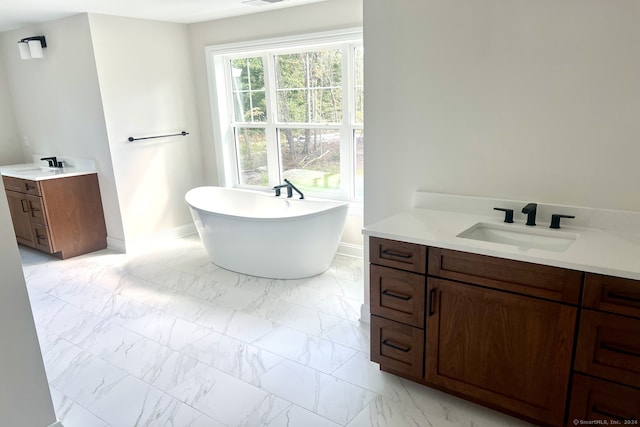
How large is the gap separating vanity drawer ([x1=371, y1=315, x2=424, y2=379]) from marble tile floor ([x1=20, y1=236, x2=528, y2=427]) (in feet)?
0.36

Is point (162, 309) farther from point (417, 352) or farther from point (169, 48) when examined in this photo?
point (169, 48)

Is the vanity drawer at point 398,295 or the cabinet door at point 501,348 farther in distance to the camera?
the vanity drawer at point 398,295

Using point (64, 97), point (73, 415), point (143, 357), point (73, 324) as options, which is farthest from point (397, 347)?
point (64, 97)

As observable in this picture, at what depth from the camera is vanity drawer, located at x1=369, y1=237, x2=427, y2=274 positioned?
203 cm

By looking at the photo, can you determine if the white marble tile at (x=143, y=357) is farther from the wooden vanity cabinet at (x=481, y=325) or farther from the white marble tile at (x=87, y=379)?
the wooden vanity cabinet at (x=481, y=325)

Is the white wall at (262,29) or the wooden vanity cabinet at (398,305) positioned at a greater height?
the white wall at (262,29)

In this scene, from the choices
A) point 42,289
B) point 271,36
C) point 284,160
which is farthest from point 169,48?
point 42,289

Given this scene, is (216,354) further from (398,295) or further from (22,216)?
(22,216)

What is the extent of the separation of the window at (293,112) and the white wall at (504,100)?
4.60 feet

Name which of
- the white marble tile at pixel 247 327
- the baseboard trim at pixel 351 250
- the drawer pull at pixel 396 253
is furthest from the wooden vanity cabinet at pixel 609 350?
the baseboard trim at pixel 351 250

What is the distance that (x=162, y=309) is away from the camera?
323 cm

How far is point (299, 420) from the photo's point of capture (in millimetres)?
2037

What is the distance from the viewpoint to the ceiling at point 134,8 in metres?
3.56

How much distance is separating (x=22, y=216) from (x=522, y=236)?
4.73 meters
